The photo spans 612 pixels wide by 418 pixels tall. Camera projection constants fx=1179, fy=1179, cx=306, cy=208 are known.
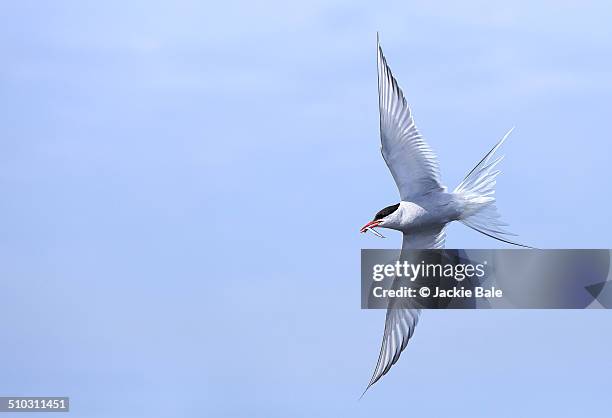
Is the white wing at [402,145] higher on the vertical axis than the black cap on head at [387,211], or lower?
higher

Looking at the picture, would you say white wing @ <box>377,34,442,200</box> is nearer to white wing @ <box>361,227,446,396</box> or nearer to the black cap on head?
the black cap on head

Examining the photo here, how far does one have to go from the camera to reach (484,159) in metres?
11.6

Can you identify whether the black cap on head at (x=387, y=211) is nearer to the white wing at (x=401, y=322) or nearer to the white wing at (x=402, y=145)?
the white wing at (x=402, y=145)

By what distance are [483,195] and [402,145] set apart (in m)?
0.94

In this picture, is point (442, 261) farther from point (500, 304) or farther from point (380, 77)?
point (380, 77)

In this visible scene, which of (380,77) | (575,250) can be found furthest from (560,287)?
(380,77)

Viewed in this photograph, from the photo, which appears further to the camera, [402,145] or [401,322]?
[401,322]

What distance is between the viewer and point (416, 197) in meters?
11.7

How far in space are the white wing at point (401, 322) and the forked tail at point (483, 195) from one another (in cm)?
43

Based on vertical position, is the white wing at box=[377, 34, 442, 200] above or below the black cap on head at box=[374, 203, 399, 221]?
above

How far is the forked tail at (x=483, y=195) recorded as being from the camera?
11625mm

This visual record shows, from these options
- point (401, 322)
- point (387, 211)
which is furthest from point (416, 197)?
point (401, 322)

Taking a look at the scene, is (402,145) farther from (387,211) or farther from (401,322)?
(401,322)

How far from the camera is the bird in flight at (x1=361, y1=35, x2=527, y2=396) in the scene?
11.5 metres
